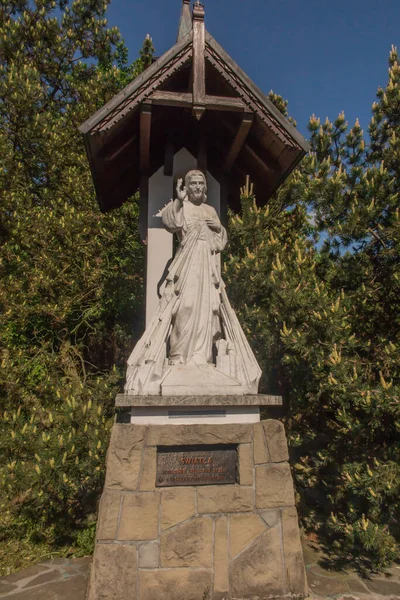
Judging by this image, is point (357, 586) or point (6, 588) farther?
point (357, 586)

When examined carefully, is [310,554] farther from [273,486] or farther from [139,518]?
[139,518]

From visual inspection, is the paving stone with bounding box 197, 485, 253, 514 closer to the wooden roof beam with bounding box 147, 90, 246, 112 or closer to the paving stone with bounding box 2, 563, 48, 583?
the paving stone with bounding box 2, 563, 48, 583

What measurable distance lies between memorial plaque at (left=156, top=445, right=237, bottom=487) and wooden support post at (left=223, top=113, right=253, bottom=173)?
305cm

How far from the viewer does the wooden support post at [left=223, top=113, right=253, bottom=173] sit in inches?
178

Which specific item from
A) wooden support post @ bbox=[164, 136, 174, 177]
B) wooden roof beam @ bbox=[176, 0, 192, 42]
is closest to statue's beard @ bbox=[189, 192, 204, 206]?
wooden support post @ bbox=[164, 136, 174, 177]

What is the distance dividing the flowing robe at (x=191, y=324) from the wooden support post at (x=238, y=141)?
1.02m

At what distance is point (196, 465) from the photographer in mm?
3480

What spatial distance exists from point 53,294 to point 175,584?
15.8 feet

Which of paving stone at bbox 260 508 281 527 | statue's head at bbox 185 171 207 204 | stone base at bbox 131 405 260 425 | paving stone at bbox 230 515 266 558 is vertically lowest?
paving stone at bbox 230 515 266 558

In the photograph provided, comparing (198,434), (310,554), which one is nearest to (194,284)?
(198,434)

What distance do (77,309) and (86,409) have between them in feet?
7.64

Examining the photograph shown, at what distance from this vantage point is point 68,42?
985 centimetres

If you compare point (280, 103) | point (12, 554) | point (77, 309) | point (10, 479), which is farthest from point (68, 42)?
point (12, 554)

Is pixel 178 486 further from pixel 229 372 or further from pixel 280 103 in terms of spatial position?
pixel 280 103
